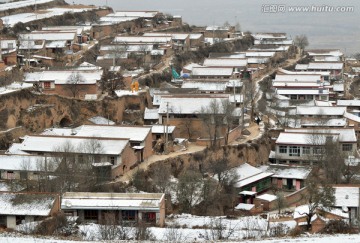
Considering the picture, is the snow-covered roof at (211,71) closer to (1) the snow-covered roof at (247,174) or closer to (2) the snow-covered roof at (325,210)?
(1) the snow-covered roof at (247,174)

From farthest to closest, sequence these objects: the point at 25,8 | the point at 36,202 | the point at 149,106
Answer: the point at 25,8 → the point at 149,106 → the point at 36,202

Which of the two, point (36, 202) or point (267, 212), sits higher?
point (36, 202)

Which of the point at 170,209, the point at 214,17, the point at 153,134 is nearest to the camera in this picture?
the point at 170,209

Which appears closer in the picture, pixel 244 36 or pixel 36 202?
pixel 36 202

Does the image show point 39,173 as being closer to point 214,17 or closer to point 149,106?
point 149,106

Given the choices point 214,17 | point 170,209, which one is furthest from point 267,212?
point 214,17

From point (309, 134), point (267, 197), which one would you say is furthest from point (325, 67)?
point (267, 197)
